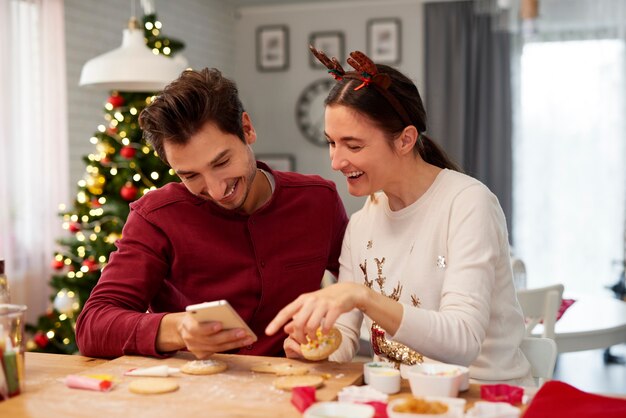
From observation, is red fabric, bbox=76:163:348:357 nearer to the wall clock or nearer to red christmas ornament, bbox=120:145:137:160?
red christmas ornament, bbox=120:145:137:160

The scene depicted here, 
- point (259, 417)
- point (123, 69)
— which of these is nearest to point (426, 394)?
point (259, 417)

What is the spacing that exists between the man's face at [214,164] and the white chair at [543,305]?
137 cm

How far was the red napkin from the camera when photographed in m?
1.25

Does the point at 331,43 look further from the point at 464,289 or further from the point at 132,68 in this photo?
the point at 464,289

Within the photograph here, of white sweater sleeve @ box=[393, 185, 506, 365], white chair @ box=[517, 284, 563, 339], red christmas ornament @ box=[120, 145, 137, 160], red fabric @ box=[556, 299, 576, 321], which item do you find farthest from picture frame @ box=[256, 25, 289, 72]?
white sweater sleeve @ box=[393, 185, 506, 365]

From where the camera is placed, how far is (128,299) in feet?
5.99

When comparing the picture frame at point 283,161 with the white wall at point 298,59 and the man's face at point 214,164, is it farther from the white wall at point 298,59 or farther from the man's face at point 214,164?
the man's face at point 214,164

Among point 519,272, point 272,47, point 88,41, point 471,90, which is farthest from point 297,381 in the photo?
point 272,47

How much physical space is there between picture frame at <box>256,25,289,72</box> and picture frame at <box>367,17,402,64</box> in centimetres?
78

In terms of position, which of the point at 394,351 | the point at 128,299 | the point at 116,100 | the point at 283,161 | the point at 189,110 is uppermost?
the point at 116,100

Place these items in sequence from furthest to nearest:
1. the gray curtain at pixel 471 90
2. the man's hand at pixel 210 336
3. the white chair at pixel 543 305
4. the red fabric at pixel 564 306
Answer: the gray curtain at pixel 471 90 < the red fabric at pixel 564 306 < the white chair at pixel 543 305 < the man's hand at pixel 210 336

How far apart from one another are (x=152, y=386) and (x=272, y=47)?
19.7ft

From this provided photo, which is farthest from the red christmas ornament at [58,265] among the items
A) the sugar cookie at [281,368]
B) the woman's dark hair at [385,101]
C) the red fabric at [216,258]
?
the sugar cookie at [281,368]

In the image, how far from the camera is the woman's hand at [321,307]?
4.61ft
